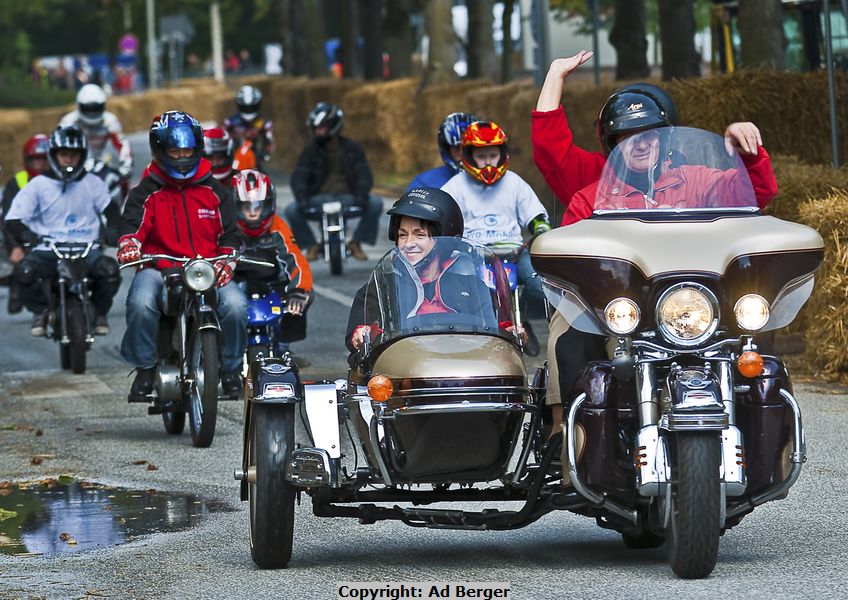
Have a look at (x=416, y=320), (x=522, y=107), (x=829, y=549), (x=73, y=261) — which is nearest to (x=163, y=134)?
(x=73, y=261)

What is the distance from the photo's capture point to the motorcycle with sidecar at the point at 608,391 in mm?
6809

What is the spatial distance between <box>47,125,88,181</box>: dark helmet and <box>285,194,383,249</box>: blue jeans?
22.9 ft

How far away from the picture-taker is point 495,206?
13.9 meters

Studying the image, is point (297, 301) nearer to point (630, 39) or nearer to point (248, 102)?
point (248, 102)

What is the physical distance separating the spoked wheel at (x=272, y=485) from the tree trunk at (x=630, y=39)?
19335 millimetres

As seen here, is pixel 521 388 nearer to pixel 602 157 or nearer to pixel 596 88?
pixel 602 157

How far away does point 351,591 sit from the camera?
705cm

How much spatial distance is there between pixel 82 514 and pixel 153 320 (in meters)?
2.60

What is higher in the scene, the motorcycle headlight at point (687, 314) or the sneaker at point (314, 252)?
the sneaker at point (314, 252)

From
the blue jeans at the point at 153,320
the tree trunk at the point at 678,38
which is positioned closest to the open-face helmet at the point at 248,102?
the tree trunk at the point at 678,38

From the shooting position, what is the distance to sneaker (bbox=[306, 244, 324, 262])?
23.0 meters

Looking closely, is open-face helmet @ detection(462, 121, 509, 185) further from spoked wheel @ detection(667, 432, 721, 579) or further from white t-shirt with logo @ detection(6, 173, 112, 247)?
spoked wheel @ detection(667, 432, 721, 579)

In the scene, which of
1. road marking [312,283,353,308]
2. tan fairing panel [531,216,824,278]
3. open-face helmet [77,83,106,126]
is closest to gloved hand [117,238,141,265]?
tan fairing panel [531,216,824,278]

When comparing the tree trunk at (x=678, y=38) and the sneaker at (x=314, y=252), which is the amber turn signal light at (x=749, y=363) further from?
the tree trunk at (x=678, y=38)
